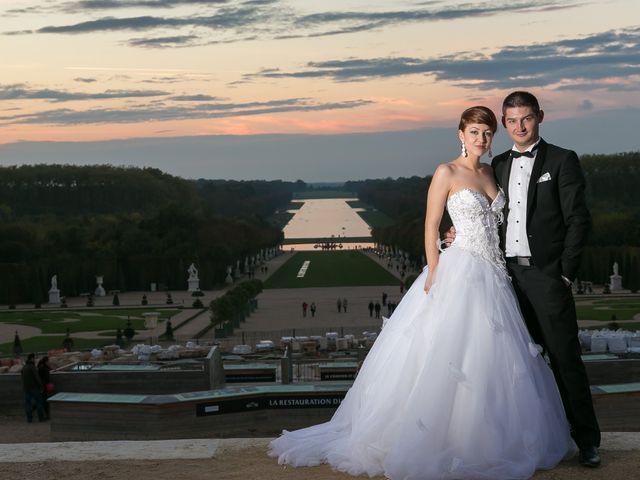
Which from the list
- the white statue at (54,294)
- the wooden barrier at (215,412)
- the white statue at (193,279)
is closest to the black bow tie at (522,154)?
the wooden barrier at (215,412)

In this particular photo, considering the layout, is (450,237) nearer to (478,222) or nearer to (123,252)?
(478,222)

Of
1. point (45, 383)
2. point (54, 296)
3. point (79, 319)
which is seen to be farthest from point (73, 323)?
point (45, 383)

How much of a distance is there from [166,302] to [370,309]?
17.9 meters

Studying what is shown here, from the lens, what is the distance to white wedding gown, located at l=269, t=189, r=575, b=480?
8016 millimetres

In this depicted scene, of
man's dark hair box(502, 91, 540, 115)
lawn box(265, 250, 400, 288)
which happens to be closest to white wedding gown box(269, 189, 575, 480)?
man's dark hair box(502, 91, 540, 115)

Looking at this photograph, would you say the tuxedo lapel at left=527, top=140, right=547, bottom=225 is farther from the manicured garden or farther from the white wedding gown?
the manicured garden

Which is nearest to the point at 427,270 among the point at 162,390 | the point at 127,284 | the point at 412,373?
the point at 412,373

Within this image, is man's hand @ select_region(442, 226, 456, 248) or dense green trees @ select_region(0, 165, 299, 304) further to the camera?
dense green trees @ select_region(0, 165, 299, 304)

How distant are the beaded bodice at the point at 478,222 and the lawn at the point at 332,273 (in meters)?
71.4

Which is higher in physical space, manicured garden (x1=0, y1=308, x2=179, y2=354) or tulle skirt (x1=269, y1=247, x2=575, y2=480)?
tulle skirt (x1=269, y1=247, x2=575, y2=480)

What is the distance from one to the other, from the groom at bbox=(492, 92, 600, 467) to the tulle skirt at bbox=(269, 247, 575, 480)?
0.13 m

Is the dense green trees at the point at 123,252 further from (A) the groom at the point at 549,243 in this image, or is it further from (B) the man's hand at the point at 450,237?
(A) the groom at the point at 549,243

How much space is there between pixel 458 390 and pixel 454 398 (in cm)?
6

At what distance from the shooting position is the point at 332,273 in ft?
303
